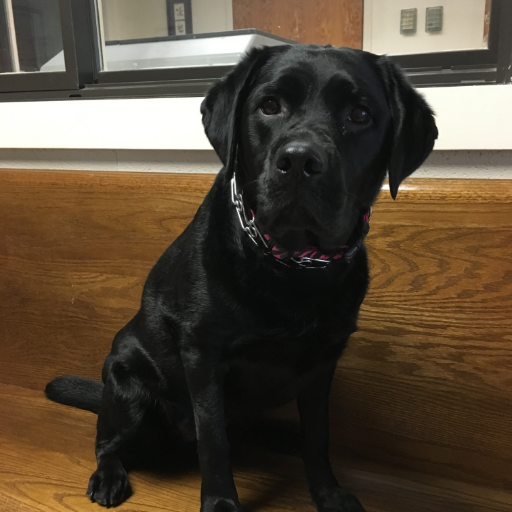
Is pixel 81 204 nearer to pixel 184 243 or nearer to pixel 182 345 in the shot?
pixel 184 243

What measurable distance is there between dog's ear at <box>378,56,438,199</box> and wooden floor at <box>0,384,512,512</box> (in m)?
0.60

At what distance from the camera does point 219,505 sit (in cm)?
83

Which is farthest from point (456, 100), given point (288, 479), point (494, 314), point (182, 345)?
point (288, 479)

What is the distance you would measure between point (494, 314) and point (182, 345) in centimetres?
59

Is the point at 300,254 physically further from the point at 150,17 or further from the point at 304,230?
the point at 150,17

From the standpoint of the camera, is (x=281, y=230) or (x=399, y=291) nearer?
(x=281, y=230)

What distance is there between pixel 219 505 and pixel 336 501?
0.71 feet

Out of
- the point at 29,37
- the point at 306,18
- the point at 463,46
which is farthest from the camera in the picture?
the point at 306,18

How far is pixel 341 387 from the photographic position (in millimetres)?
1135

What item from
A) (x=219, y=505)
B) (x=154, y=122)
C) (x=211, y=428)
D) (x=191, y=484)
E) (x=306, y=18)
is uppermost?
(x=306, y=18)

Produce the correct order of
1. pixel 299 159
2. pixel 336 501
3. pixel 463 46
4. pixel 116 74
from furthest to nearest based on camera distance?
pixel 116 74 < pixel 463 46 < pixel 336 501 < pixel 299 159

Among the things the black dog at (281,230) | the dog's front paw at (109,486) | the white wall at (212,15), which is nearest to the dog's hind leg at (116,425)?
the dog's front paw at (109,486)

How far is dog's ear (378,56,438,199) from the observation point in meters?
0.77

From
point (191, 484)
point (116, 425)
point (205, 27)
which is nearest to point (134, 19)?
point (205, 27)
